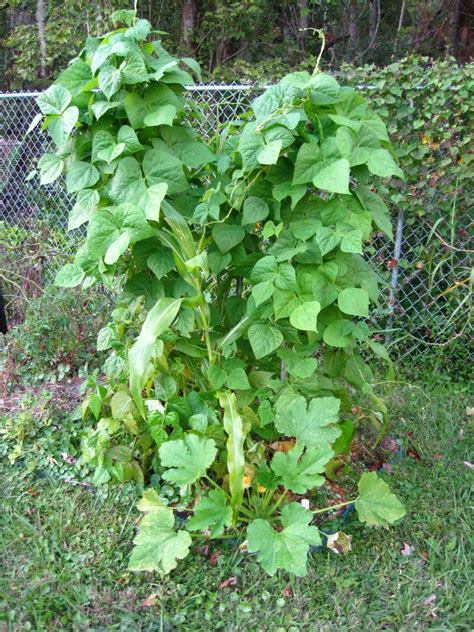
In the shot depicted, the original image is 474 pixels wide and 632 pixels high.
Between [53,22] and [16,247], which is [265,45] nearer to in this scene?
[53,22]

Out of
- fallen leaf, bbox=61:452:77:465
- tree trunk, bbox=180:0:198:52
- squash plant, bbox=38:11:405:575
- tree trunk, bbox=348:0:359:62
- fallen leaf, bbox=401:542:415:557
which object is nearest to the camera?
squash plant, bbox=38:11:405:575

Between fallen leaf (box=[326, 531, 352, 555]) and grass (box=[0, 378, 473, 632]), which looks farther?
fallen leaf (box=[326, 531, 352, 555])

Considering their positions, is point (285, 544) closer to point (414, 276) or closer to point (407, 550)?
point (407, 550)

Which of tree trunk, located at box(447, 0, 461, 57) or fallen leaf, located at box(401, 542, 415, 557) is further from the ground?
tree trunk, located at box(447, 0, 461, 57)

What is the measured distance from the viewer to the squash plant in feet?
6.50

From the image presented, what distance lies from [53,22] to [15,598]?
334 inches

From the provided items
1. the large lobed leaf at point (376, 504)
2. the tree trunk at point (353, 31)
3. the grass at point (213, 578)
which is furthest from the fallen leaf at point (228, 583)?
the tree trunk at point (353, 31)

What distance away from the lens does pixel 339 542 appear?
2.22 m

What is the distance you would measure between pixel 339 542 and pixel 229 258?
1103 millimetres

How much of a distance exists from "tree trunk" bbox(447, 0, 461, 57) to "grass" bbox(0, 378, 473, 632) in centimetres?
739

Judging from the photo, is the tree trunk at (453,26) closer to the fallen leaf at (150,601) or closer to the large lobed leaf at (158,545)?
the large lobed leaf at (158,545)

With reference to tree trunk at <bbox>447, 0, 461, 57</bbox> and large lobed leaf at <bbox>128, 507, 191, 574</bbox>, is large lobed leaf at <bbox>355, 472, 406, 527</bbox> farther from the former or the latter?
tree trunk at <bbox>447, 0, 461, 57</bbox>

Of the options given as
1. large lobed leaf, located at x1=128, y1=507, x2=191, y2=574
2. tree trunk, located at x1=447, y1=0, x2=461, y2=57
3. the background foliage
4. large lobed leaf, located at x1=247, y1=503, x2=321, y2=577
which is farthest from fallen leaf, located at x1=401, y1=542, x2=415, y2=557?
tree trunk, located at x1=447, y1=0, x2=461, y2=57

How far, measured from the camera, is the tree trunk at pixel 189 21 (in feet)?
28.0
